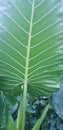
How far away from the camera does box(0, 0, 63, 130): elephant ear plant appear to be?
101cm

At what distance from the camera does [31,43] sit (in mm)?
1083

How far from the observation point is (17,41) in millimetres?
1076

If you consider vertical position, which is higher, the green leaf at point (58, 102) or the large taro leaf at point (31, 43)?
the large taro leaf at point (31, 43)

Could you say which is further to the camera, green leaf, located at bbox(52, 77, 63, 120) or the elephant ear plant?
green leaf, located at bbox(52, 77, 63, 120)

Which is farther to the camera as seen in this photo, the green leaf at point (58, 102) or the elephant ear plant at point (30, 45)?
the green leaf at point (58, 102)

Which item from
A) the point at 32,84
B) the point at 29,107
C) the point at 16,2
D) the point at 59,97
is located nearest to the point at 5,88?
the point at 32,84

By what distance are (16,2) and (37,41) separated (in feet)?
0.55

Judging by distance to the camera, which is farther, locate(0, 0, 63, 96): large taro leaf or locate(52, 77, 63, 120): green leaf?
locate(52, 77, 63, 120): green leaf

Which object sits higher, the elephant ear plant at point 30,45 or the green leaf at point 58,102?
the elephant ear plant at point 30,45

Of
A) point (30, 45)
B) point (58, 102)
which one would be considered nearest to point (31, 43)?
point (30, 45)

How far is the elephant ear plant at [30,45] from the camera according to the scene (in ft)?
3.32

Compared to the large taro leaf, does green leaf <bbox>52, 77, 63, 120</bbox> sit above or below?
below

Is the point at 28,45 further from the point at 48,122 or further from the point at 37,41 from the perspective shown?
the point at 48,122

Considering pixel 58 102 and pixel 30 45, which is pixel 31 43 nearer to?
pixel 30 45
